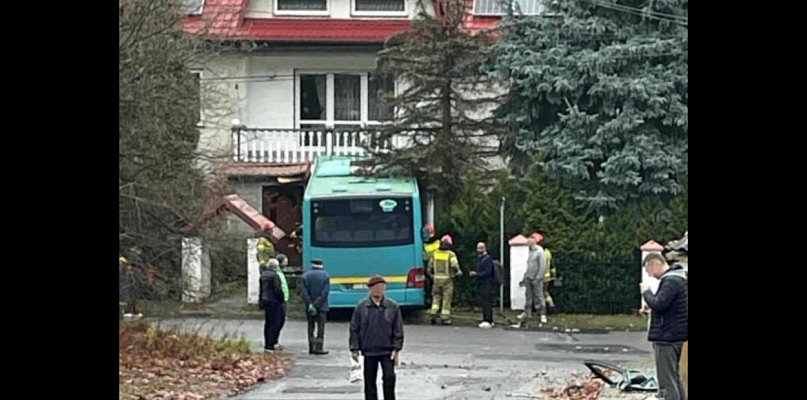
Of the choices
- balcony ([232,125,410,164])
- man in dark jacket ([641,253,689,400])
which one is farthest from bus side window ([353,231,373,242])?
man in dark jacket ([641,253,689,400])

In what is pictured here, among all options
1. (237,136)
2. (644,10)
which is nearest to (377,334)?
(644,10)

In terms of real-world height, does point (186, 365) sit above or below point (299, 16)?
below

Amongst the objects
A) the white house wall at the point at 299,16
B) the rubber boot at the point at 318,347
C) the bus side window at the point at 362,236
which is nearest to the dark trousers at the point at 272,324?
the rubber boot at the point at 318,347

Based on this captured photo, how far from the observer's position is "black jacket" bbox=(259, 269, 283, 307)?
62.1 ft

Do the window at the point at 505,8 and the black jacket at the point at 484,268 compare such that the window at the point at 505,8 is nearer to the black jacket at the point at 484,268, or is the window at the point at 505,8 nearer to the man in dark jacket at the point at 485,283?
the man in dark jacket at the point at 485,283

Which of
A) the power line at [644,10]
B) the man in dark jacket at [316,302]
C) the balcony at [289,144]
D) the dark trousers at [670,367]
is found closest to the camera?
the dark trousers at [670,367]

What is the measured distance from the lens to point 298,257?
29.3m

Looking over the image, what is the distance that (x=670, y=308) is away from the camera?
11578 mm

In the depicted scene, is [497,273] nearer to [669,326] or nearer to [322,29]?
[322,29]

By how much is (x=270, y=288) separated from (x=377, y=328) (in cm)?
640

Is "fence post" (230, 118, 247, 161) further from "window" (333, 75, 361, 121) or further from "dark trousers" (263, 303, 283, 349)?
"dark trousers" (263, 303, 283, 349)

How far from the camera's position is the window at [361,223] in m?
25.2

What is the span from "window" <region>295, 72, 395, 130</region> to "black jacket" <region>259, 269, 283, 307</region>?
13.8 meters

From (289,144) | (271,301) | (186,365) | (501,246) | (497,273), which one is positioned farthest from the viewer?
(289,144)
